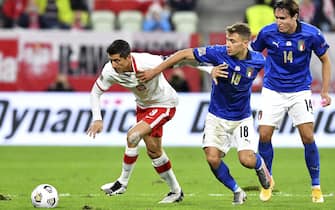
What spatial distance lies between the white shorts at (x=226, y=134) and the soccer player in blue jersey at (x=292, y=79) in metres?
0.75

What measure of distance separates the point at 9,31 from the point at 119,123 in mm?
4566

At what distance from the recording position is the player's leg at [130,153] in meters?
12.0

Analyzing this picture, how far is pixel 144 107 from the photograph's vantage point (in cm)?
1247

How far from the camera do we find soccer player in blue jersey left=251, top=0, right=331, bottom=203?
1236 cm

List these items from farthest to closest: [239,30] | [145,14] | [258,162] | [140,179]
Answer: [145,14]
[140,179]
[258,162]
[239,30]

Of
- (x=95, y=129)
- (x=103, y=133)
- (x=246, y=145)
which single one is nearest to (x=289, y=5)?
(x=246, y=145)

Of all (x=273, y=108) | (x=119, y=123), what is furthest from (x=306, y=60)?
(x=119, y=123)

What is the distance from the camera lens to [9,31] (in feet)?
77.0

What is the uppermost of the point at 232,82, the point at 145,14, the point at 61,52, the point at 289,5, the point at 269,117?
the point at 289,5

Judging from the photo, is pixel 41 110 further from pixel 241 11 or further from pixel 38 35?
pixel 241 11

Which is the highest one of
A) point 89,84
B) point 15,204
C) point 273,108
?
point 273,108

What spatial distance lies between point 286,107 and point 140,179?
3.94 m

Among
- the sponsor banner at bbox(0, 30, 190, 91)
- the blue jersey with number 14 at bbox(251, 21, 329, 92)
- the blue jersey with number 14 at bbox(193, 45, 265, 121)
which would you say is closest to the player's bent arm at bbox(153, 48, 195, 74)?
the blue jersey with number 14 at bbox(193, 45, 265, 121)

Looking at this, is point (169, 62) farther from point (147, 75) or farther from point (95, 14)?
point (95, 14)
